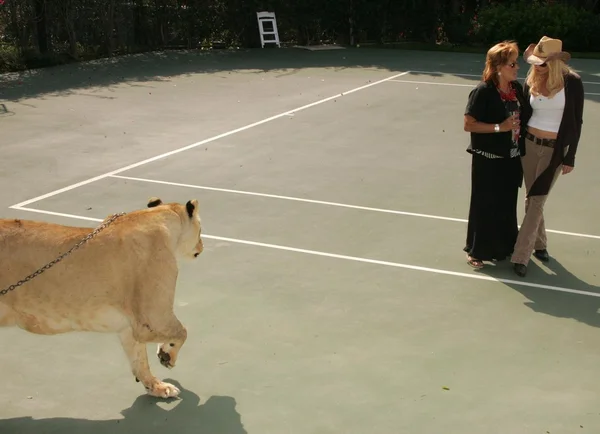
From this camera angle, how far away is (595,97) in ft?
59.9

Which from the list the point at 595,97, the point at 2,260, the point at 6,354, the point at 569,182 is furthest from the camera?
the point at 595,97

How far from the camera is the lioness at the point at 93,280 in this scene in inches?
203

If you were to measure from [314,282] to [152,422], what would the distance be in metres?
2.85

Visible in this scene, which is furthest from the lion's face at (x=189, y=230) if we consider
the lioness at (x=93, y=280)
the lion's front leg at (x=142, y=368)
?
the lion's front leg at (x=142, y=368)

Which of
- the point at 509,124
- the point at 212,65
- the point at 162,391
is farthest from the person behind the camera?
the point at 212,65

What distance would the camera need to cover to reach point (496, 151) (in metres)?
8.12

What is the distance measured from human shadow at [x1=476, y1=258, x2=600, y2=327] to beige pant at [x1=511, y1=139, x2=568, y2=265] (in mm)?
206

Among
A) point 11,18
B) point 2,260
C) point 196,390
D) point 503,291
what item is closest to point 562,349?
point 503,291

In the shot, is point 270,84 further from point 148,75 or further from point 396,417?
point 396,417

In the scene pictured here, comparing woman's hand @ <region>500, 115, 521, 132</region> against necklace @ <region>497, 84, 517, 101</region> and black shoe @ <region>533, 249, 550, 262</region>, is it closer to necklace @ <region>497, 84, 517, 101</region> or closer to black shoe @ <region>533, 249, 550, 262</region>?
necklace @ <region>497, 84, 517, 101</region>

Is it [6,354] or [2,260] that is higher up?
[2,260]

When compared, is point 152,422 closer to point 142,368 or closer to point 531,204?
point 142,368

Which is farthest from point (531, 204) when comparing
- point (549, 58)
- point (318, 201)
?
point (318, 201)

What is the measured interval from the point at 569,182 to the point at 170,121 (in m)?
7.10
